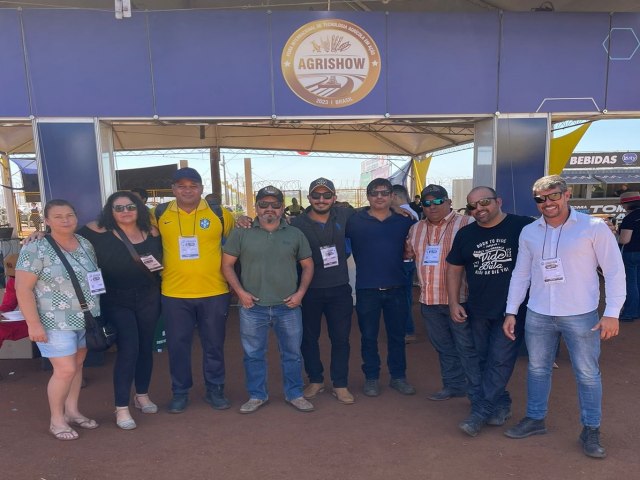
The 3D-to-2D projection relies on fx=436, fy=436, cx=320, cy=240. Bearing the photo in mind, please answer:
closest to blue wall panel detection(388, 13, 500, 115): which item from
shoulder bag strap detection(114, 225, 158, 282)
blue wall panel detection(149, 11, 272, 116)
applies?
blue wall panel detection(149, 11, 272, 116)

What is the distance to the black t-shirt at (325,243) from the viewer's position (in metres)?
3.29

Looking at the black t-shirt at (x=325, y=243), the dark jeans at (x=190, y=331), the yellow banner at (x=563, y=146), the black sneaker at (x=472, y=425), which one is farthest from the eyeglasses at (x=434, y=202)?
the yellow banner at (x=563, y=146)

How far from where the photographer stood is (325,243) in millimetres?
3307

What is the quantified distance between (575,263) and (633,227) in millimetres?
3940

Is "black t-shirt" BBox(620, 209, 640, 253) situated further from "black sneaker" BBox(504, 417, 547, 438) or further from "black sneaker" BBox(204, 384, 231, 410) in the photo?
"black sneaker" BBox(204, 384, 231, 410)

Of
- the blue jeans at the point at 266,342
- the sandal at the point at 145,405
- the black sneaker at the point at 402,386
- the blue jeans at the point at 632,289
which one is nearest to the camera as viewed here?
the blue jeans at the point at 266,342

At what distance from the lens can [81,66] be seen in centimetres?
423

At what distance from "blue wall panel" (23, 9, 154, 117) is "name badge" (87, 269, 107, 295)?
2.12 m

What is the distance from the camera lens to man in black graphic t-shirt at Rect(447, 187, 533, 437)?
280 centimetres

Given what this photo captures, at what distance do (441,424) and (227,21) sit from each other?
4.09 m

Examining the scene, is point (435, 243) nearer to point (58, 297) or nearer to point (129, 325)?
point (129, 325)

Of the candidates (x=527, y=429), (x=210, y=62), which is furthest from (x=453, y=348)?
(x=210, y=62)

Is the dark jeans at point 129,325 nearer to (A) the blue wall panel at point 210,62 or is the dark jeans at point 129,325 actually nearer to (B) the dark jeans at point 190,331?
(B) the dark jeans at point 190,331

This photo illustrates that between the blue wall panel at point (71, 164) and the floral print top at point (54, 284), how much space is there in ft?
5.98
